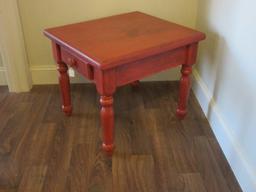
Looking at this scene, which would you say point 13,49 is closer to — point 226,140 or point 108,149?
point 108,149

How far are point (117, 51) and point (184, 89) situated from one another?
54 centimetres

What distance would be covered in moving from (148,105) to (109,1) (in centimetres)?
73

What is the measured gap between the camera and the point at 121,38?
1.47 meters

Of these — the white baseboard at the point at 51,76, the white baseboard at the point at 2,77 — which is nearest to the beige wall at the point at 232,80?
the white baseboard at the point at 51,76

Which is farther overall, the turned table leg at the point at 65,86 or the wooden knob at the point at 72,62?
the turned table leg at the point at 65,86

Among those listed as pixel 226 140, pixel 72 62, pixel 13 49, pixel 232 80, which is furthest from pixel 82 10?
pixel 226 140

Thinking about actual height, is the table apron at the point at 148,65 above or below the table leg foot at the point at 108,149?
above

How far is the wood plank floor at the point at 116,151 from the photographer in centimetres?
141

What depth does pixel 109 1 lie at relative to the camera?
197 cm

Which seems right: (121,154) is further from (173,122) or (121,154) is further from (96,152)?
(173,122)

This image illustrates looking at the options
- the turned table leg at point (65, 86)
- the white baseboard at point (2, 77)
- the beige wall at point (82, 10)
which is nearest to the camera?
the turned table leg at point (65, 86)

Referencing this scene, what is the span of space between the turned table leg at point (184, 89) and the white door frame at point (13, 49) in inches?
43.0

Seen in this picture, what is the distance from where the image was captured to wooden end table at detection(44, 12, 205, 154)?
1310mm

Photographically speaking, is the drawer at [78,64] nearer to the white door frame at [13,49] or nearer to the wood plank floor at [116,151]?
the wood plank floor at [116,151]
